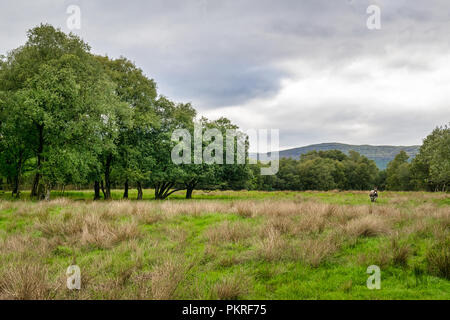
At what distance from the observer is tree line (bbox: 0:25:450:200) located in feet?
67.5

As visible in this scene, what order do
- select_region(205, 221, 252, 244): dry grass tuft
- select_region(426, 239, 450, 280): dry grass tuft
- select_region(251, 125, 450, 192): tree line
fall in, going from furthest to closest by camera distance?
1. select_region(251, 125, 450, 192): tree line
2. select_region(205, 221, 252, 244): dry grass tuft
3. select_region(426, 239, 450, 280): dry grass tuft

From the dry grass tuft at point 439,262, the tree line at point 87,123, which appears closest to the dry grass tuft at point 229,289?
the dry grass tuft at point 439,262

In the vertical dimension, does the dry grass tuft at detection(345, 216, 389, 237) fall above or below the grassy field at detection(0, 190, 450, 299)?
above

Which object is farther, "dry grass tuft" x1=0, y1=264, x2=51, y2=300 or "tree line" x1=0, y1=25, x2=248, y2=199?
"tree line" x1=0, y1=25, x2=248, y2=199

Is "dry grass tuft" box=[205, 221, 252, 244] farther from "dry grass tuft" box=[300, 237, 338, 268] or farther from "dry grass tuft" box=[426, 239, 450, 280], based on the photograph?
"dry grass tuft" box=[426, 239, 450, 280]

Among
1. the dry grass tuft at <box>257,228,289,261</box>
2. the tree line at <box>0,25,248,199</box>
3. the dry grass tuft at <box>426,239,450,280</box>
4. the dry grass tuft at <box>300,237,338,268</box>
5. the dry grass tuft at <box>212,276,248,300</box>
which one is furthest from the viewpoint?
the tree line at <box>0,25,248,199</box>

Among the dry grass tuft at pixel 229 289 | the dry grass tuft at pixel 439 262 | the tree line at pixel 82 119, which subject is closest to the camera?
the dry grass tuft at pixel 229 289

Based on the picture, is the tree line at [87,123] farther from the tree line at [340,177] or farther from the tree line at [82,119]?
the tree line at [340,177]

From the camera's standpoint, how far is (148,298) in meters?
4.21

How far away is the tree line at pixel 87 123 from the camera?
20.6 metres

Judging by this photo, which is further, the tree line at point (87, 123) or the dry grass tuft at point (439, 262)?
the tree line at point (87, 123)

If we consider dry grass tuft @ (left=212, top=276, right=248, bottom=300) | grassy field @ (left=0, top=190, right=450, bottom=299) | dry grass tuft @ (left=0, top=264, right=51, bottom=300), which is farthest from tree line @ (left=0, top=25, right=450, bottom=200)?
dry grass tuft @ (left=212, top=276, right=248, bottom=300)
